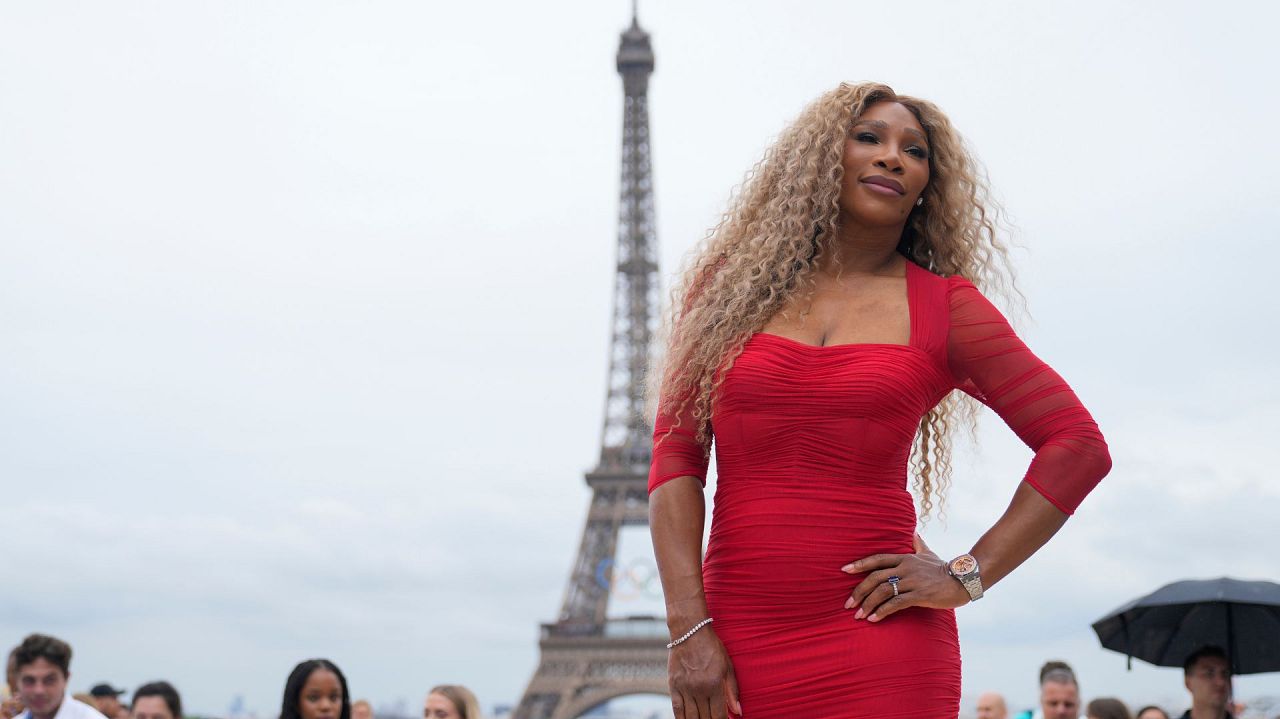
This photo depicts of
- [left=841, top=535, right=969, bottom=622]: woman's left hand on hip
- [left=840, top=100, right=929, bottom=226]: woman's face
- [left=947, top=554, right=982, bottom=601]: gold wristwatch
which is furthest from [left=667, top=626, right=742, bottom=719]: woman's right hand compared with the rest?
[left=840, top=100, right=929, bottom=226]: woman's face

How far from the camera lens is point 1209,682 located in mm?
6941

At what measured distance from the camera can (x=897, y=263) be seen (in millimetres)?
3439

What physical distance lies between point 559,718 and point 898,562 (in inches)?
1559

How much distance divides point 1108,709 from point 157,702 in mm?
5586

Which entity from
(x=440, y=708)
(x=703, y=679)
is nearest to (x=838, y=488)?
(x=703, y=679)

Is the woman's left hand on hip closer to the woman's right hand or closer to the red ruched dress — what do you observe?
the red ruched dress

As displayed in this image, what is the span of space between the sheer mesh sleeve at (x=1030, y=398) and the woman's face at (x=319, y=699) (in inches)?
166

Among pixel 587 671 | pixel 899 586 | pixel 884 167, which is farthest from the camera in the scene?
pixel 587 671

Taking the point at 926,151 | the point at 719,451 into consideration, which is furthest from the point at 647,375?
the point at 926,151

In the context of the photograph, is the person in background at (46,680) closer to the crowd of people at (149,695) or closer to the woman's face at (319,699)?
the crowd of people at (149,695)

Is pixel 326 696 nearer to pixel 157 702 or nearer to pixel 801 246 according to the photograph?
pixel 157 702

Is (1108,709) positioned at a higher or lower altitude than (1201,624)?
lower

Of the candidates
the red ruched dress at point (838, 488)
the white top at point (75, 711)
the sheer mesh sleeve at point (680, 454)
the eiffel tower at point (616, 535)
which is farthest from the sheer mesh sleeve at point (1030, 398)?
the eiffel tower at point (616, 535)

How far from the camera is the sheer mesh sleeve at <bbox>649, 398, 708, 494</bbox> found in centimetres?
321
